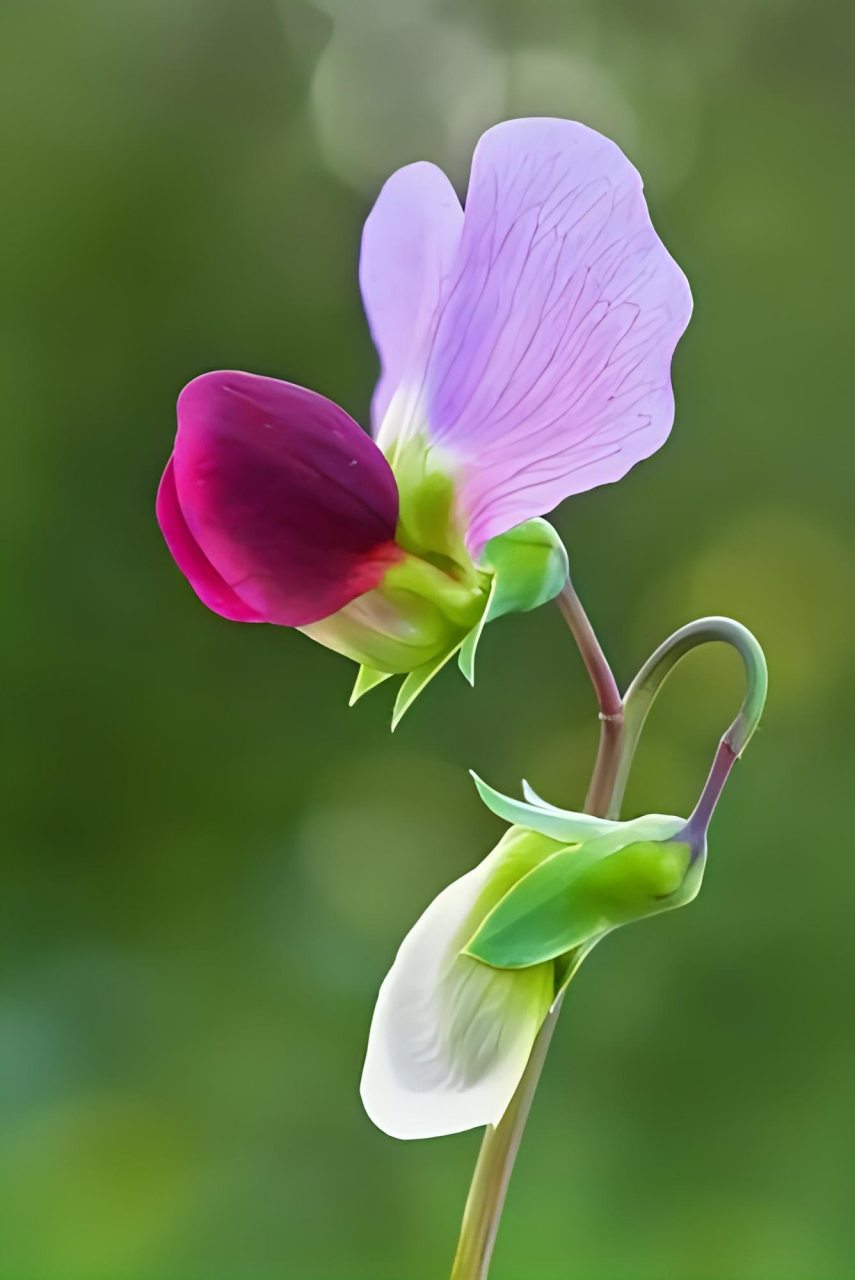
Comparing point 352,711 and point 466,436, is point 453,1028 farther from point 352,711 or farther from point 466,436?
point 352,711

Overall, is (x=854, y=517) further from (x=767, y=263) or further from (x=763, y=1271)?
(x=763, y=1271)

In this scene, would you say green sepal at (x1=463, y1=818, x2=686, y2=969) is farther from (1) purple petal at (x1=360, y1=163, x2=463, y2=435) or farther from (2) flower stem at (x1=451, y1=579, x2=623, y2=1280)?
(1) purple petal at (x1=360, y1=163, x2=463, y2=435)

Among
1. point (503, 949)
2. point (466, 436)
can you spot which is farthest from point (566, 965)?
point (466, 436)

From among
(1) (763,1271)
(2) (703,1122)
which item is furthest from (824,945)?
(1) (763,1271)

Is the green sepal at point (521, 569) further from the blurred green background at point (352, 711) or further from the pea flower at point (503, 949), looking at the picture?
the blurred green background at point (352, 711)

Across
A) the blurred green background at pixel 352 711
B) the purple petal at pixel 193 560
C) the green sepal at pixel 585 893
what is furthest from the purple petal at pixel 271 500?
the blurred green background at pixel 352 711
